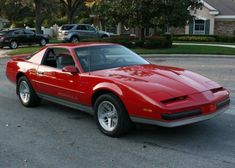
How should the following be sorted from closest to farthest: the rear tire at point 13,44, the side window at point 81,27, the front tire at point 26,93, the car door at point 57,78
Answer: the car door at point 57,78, the front tire at point 26,93, the rear tire at point 13,44, the side window at point 81,27

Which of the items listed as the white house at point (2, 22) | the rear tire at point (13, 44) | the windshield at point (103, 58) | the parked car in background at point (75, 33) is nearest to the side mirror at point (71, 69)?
the windshield at point (103, 58)

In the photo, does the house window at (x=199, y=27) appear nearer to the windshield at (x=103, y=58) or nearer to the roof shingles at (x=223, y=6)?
the roof shingles at (x=223, y=6)

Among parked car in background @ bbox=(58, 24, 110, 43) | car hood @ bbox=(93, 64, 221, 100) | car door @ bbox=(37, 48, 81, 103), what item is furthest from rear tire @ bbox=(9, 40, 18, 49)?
car hood @ bbox=(93, 64, 221, 100)

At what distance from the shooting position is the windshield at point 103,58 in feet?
22.1

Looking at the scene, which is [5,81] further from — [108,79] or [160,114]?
Result: [160,114]

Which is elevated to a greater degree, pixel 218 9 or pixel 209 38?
pixel 218 9

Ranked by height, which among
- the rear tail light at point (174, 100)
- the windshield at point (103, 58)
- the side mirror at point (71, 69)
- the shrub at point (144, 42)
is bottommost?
the shrub at point (144, 42)

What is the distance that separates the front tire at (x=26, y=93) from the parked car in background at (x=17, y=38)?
894 inches

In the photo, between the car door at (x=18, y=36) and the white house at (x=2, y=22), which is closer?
the car door at (x=18, y=36)

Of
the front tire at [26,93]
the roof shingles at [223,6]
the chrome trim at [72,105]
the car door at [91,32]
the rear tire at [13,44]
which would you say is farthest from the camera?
the roof shingles at [223,6]

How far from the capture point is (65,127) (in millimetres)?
6641

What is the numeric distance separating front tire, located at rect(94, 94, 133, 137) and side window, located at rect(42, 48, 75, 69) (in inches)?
47.9

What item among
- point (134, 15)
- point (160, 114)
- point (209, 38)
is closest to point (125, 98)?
point (160, 114)

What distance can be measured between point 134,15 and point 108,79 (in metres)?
19.7
